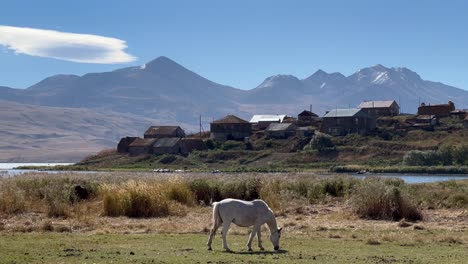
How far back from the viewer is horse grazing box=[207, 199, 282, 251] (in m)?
20.0

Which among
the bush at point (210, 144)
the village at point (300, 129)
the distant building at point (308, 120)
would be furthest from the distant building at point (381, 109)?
the bush at point (210, 144)

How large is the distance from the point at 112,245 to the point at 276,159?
116m

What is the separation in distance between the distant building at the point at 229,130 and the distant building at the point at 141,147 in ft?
50.9

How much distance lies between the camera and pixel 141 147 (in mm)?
162375

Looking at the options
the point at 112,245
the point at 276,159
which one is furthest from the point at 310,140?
the point at 112,245

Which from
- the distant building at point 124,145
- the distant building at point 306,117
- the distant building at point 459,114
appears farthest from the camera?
the distant building at point 306,117

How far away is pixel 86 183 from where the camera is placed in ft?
128

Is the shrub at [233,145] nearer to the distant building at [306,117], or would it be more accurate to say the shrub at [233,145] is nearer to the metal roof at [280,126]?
the metal roof at [280,126]

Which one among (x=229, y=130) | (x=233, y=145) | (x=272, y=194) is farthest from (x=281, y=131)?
(x=272, y=194)

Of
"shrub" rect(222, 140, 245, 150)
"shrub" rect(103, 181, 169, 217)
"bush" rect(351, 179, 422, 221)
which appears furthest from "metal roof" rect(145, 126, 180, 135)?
"bush" rect(351, 179, 422, 221)

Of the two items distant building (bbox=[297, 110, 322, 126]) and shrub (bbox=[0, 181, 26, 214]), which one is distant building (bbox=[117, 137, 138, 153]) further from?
shrub (bbox=[0, 181, 26, 214])

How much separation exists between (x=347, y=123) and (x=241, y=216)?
143 m

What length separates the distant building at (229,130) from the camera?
172 m

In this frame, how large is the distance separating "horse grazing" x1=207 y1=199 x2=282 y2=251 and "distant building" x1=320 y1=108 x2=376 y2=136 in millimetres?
138151
